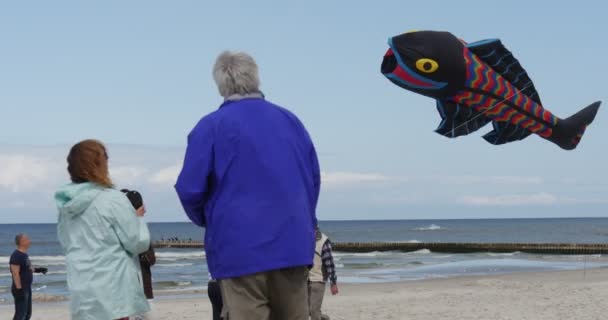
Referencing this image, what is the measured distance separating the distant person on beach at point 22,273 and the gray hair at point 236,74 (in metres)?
6.41

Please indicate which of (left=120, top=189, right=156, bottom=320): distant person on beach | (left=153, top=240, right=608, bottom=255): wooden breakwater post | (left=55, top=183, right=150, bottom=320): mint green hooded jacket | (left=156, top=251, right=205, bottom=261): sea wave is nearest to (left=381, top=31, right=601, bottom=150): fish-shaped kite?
(left=120, top=189, right=156, bottom=320): distant person on beach

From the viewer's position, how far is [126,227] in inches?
154

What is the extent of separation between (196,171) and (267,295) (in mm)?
531

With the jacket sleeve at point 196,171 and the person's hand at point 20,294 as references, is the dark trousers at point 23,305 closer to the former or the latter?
the person's hand at point 20,294

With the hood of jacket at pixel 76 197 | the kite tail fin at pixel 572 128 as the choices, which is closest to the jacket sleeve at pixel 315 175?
the hood of jacket at pixel 76 197

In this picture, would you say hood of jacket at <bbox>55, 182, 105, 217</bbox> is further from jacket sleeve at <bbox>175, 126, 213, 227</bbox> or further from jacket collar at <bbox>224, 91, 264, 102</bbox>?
jacket collar at <bbox>224, 91, 264, 102</bbox>

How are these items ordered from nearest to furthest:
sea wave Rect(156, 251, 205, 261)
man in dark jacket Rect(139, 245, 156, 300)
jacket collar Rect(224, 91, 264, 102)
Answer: jacket collar Rect(224, 91, 264, 102), man in dark jacket Rect(139, 245, 156, 300), sea wave Rect(156, 251, 205, 261)

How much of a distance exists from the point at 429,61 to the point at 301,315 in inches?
129

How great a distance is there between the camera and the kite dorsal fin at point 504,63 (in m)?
6.61

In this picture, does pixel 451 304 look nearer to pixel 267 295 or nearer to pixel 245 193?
pixel 267 295

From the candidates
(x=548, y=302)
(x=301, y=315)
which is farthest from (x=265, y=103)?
(x=548, y=302)

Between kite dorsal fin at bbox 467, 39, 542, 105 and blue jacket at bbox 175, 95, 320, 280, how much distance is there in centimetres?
346

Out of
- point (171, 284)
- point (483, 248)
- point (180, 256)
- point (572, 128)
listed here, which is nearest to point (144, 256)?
point (572, 128)

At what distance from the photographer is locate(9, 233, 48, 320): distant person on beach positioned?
947 cm
